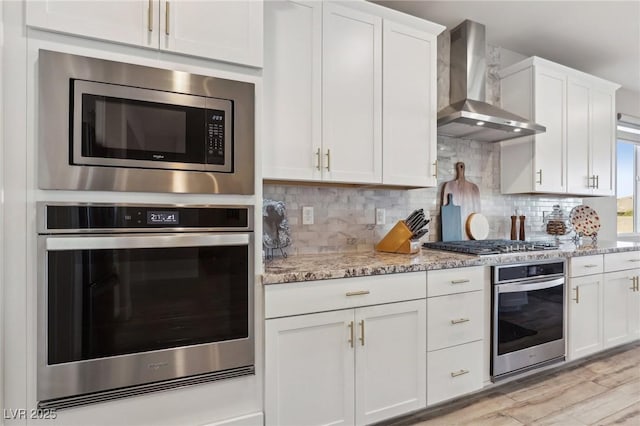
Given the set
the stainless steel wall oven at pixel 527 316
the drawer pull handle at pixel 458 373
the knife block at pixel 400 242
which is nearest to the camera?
the drawer pull handle at pixel 458 373

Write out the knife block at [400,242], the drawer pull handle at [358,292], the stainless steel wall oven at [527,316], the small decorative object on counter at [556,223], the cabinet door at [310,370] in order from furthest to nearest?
1. the small decorative object on counter at [556,223]
2. the knife block at [400,242]
3. the stainless steel wall oven at [527,316]
4. the drawer pull handle at [358,292]
5. the cabinet door at [310,370]

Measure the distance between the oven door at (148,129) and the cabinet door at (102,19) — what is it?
0.20m

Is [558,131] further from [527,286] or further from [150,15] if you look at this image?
[150,15]

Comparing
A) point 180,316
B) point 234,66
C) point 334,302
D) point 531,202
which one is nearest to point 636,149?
point 531,202

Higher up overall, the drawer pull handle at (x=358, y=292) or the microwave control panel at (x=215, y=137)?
the microwave control panel at (x=215, y=137)

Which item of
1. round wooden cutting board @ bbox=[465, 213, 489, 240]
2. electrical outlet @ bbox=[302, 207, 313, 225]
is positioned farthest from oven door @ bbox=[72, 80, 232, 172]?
round wooden cutting board @ bbox=[465, 213, 489, 240]

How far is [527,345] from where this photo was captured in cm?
230

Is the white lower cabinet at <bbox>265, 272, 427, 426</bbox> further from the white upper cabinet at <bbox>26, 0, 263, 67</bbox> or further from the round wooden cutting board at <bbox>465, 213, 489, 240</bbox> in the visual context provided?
the round wooden cutting board at <bbox>465, 213, 489, 240</bbox>

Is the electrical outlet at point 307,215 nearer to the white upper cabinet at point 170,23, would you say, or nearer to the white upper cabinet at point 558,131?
the white upper cabinet at point 170,23

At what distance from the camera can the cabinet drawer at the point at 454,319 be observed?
1912mm

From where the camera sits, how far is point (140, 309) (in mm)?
1338

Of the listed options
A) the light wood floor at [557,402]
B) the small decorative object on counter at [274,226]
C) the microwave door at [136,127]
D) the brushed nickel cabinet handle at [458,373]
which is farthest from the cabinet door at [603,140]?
the microwave door at [136,127]

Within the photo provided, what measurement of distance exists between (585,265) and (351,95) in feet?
7.12

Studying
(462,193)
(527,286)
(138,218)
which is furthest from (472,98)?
(138,218)
